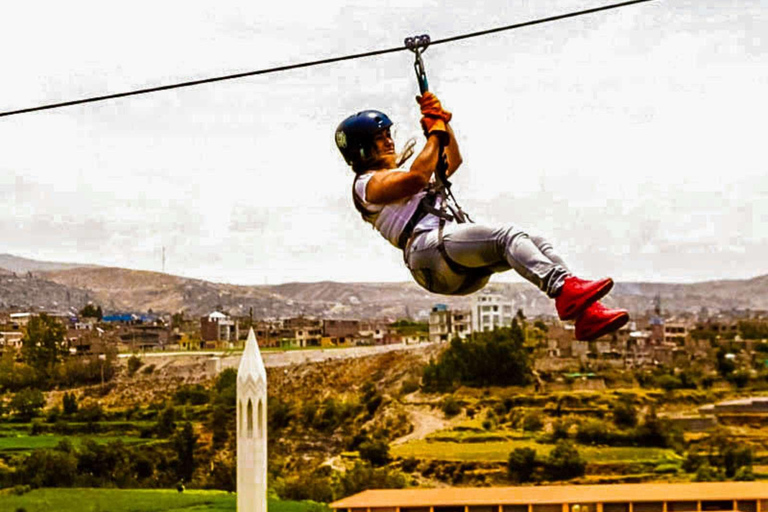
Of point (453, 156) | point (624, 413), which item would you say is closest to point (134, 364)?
point (624, 413)

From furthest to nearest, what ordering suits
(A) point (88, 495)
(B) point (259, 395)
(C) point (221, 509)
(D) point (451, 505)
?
1. (A) point (88, 495)
2. (C) point (221, 509)
3. (B) point (259, 395)
4. (D) point (451, 505)

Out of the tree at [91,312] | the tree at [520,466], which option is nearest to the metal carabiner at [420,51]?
the tree at [520,466]

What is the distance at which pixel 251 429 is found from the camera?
2747cm

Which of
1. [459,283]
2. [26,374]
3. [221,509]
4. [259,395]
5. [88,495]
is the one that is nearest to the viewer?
[459,283]

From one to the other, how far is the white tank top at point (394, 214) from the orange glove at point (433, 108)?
97mm

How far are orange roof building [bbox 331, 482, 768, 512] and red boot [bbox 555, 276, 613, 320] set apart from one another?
2230 centimetres

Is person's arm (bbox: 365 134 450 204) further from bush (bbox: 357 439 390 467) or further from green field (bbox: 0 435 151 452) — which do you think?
green field (bbox: 0 435 151 452)

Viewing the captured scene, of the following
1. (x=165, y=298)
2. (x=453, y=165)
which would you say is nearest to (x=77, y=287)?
(x=165, y=298)

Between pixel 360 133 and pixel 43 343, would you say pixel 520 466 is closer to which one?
pixel 43 343

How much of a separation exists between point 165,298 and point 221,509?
8029 mm

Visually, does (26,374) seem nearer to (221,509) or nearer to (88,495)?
(88,495)

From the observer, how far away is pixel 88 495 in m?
30.7

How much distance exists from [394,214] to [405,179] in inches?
3.5

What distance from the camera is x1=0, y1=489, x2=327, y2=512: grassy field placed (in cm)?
2906
